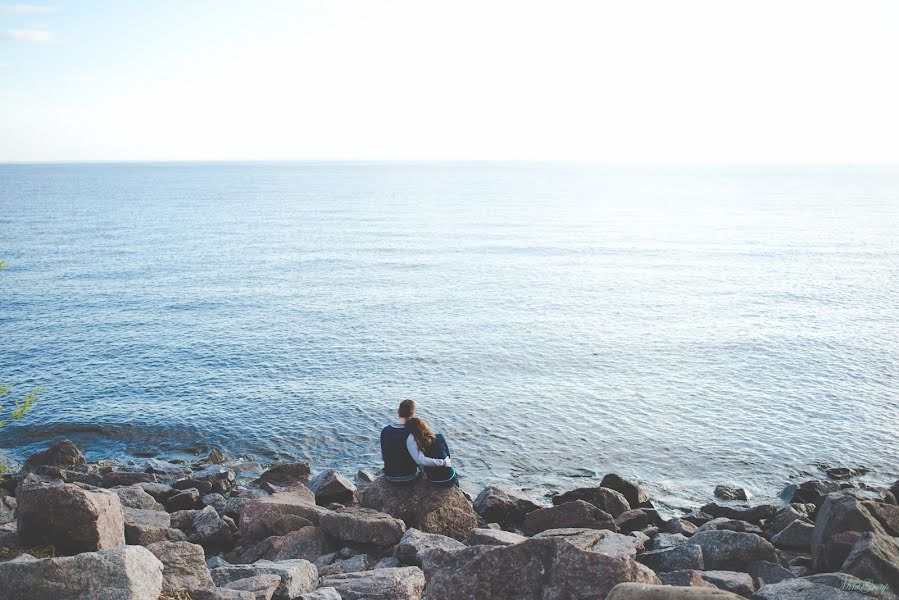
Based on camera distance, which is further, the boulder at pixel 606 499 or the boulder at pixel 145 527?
the boulder at pixel 606 499

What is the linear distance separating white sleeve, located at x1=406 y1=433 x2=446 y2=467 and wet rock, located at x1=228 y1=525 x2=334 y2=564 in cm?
279

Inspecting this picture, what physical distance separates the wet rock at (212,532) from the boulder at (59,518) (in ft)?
19.6

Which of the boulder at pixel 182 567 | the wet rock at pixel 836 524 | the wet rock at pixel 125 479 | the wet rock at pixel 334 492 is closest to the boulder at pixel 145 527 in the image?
the boulder at pixel 182 567

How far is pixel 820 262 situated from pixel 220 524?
78.5 meters

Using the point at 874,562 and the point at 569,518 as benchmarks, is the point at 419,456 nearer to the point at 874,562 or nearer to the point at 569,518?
the point at 569,518

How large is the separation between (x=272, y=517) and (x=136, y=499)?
5.19 meters

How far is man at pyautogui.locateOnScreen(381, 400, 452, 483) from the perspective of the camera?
18031mm

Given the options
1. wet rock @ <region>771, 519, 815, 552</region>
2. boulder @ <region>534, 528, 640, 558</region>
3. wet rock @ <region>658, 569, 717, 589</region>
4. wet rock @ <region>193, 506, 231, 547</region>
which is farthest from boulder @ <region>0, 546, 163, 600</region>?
wet rock @ <region>771, 519, 815, 552</region>

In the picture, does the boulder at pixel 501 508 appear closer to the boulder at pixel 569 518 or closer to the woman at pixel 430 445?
the boulder at pixel 569 518

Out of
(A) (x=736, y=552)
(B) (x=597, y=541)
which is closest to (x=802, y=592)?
(B) (x=597, y=541)

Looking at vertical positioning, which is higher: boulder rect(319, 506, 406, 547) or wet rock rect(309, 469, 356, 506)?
boulder rect(319, 506, 406, 547)

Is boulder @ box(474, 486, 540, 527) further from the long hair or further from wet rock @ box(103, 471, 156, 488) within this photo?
wet rock @ box(103, 471, 156, 488)

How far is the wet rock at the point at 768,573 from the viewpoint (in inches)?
617

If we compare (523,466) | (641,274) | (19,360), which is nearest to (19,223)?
(19,360)
